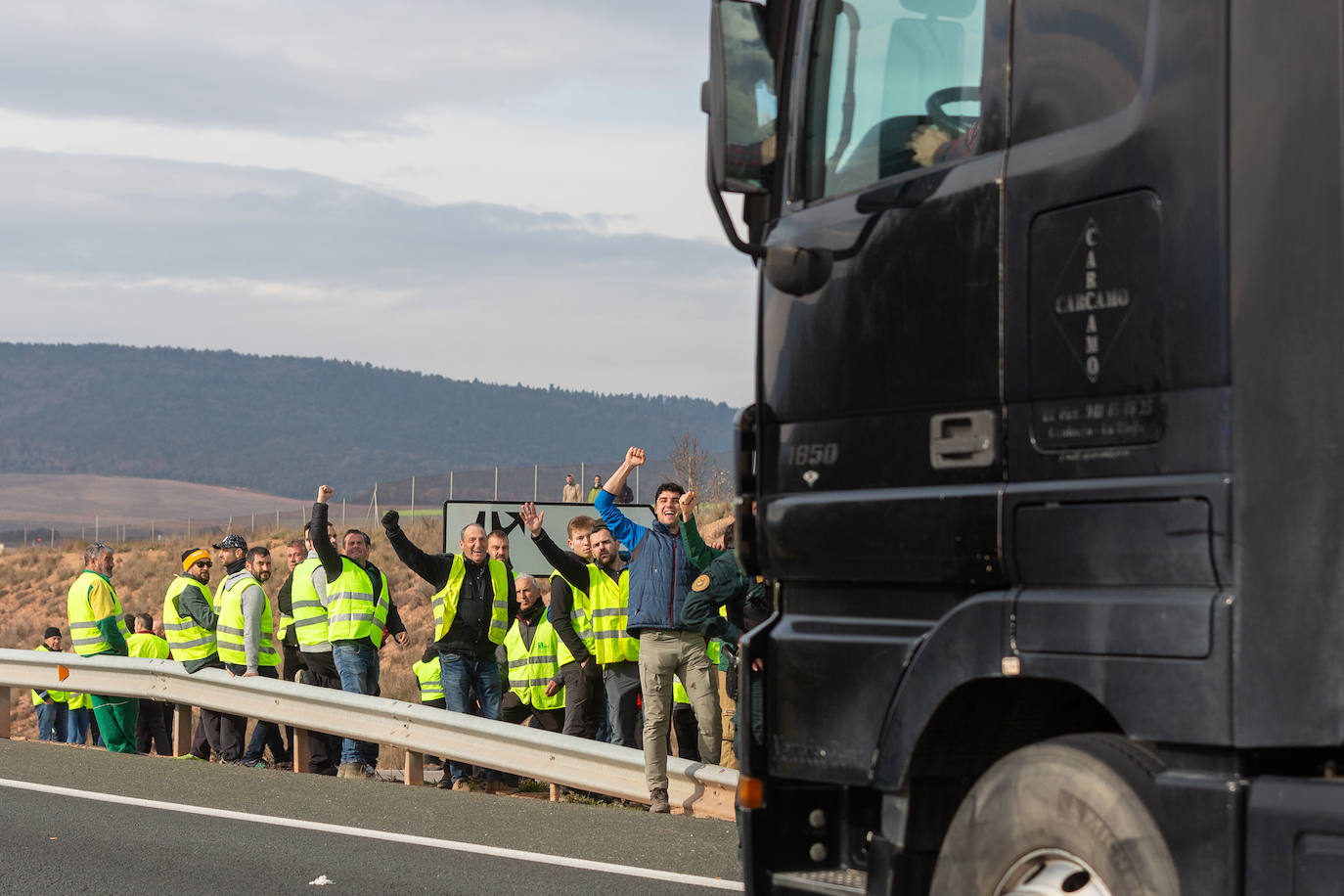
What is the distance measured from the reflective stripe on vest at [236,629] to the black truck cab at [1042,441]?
868cm

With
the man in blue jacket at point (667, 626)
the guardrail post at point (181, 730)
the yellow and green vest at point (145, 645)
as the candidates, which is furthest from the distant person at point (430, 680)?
the yellow and green vest at point (145, 645)

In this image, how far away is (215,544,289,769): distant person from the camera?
41.4ft

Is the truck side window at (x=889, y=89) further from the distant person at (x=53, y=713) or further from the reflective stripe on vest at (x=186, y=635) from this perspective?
the distant person at (x=53, y=713)

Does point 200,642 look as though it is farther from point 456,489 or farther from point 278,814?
point 456,489

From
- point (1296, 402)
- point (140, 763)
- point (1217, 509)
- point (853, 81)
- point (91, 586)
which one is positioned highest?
point (853, 81)

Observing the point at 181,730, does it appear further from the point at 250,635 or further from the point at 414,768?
the point at 414,768

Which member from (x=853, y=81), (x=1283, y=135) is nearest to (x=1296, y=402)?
(x=1283, y=135)

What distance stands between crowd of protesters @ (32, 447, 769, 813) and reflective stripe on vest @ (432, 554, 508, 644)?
14 mm

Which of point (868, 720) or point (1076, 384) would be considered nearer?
point (1076, 384)

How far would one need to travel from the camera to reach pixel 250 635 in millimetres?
12672

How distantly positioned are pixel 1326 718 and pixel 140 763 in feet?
31.6

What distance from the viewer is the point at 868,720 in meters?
4.38

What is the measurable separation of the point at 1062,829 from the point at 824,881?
3.30ft

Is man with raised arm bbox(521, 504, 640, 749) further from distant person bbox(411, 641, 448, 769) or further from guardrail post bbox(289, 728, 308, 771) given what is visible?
guardrail post bbox(289, 728, 308, 771)
